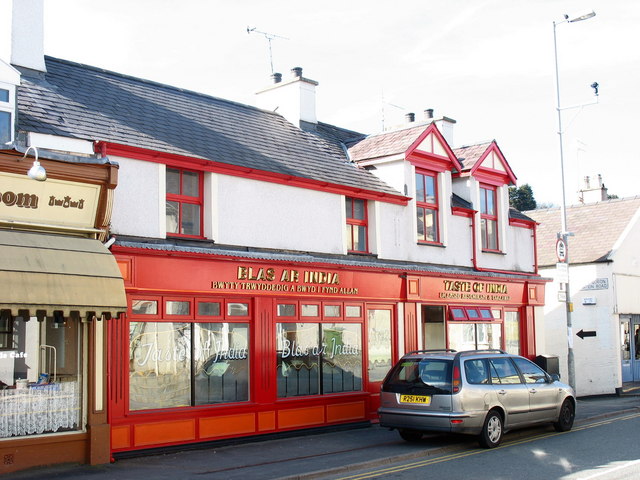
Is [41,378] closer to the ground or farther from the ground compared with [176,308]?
closer to the ground

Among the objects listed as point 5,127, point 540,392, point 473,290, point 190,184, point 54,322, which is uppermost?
point 5,127

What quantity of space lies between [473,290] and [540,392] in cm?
556

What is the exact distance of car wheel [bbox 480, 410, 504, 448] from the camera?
12961 millimetres

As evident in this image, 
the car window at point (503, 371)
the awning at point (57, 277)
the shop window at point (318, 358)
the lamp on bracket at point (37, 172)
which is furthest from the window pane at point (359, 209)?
the lamp on bracket at point (37, 172)

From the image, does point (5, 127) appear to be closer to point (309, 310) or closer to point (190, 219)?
point (190, 219)

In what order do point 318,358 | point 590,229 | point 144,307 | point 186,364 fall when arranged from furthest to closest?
point 590,229 → point 318,358 → point 186,364 → point 144,307

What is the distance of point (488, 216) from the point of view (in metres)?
21.0

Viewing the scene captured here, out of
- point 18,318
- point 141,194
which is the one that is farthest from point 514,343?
point 18,318

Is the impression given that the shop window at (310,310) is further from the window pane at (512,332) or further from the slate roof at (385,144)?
the window pane at (512,332)

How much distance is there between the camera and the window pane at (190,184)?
13969 millimetres

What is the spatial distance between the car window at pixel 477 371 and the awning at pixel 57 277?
19.8 feet

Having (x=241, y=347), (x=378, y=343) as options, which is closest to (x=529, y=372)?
(x=378, y=343)

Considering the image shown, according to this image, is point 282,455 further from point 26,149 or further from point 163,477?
point 26,149

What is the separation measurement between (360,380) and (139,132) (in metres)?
7.34
